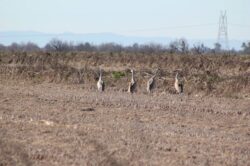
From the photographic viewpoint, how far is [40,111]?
1772cm

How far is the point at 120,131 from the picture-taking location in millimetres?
13953

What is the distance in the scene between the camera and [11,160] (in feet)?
34.8

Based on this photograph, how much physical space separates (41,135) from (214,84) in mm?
15608

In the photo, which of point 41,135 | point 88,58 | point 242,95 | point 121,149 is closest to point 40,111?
point 41,135

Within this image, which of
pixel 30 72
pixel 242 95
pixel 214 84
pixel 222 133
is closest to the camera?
pixel 222 133

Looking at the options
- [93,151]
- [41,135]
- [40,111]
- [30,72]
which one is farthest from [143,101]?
[30,72]

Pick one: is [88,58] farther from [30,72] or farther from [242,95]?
[242,95]

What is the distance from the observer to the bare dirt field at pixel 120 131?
36.2 ft

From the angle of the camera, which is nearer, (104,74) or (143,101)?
(143,101)

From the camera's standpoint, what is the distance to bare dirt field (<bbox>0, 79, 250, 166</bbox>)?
1103 cm

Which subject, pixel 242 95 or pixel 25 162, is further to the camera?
pixel 242 95

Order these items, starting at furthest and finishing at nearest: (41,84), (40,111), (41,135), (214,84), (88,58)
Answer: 1. (88,58)
2. (41,84)
3. (214,84)
4. (40,111)
5. (41,135)

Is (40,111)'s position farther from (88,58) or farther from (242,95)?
(88,58)

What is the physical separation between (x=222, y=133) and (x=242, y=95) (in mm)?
11414
